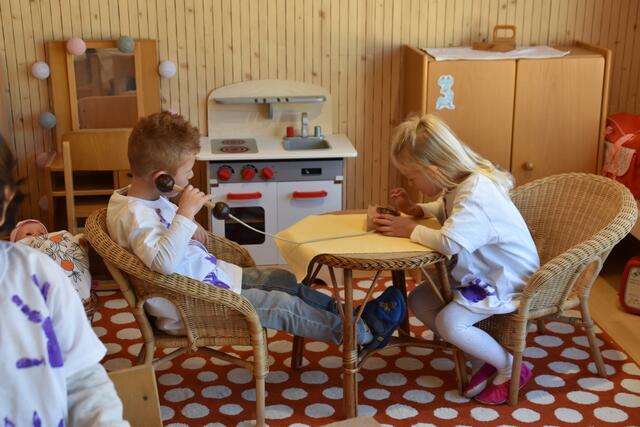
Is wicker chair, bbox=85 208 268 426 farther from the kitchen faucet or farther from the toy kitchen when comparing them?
the kitchen faucet

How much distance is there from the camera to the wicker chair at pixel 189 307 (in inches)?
97.9

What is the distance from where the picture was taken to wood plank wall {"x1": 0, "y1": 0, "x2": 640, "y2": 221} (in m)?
4.06

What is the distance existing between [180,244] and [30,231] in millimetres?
826

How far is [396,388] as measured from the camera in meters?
3.03

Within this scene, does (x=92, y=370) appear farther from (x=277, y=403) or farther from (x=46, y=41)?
(x=46, y=41)

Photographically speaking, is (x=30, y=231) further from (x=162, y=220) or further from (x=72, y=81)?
(x=72, y=81)

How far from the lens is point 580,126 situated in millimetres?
3979

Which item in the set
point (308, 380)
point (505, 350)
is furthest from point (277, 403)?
point (505, 350)

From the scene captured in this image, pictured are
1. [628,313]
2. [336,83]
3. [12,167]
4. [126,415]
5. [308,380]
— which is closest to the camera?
[12,167]

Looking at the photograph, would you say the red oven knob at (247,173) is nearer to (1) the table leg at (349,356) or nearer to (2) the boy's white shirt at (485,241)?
(2) the boy's white shirt at (485,241)

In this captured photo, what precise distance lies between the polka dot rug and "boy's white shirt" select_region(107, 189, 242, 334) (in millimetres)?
422

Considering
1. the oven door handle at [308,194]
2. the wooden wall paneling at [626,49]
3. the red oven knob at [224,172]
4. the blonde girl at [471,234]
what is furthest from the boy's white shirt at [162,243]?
the wooden wall paneling at [626,49]

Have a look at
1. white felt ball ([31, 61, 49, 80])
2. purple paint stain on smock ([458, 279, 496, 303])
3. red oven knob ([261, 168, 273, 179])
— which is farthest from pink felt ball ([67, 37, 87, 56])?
purple paint stain on smock ([458, 279, 496, 303])

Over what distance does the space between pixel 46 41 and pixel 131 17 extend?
0.41 m
